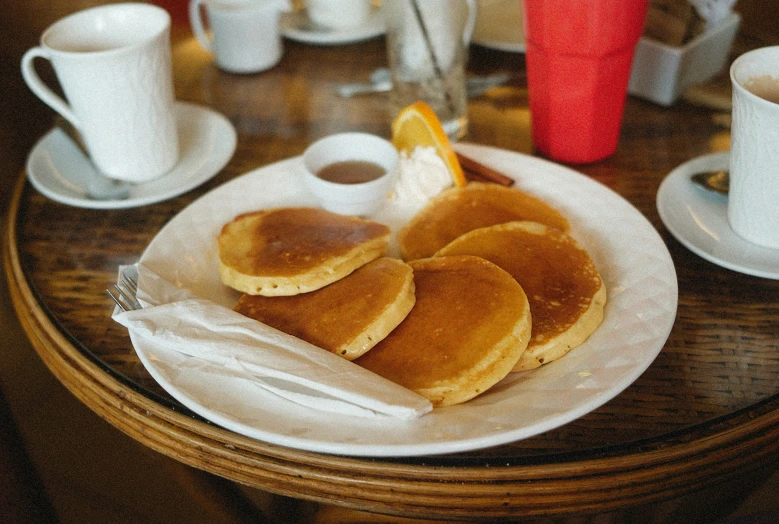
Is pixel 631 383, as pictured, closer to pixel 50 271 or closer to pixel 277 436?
pixel 277 436

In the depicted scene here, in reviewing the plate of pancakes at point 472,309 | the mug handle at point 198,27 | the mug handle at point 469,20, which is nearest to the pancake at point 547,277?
the plate of pancakes at point 472,309

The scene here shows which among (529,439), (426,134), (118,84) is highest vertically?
(118,84)

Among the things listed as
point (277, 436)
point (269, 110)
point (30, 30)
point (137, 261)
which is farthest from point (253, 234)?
point (30, 30)

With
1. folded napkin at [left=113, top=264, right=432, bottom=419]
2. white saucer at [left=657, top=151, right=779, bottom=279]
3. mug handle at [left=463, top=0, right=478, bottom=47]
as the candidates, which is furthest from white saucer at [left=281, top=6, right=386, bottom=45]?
folded napkin at [left=113, top=264, right=432, bottom=419]

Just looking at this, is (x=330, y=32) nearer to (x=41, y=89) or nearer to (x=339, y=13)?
(x=339, y=13)

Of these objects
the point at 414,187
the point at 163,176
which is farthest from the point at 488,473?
the point at 163,176

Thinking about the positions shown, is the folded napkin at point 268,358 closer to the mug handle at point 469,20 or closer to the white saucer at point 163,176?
the white saucer at point 163,176

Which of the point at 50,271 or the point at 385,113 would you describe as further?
the point at 385,113
